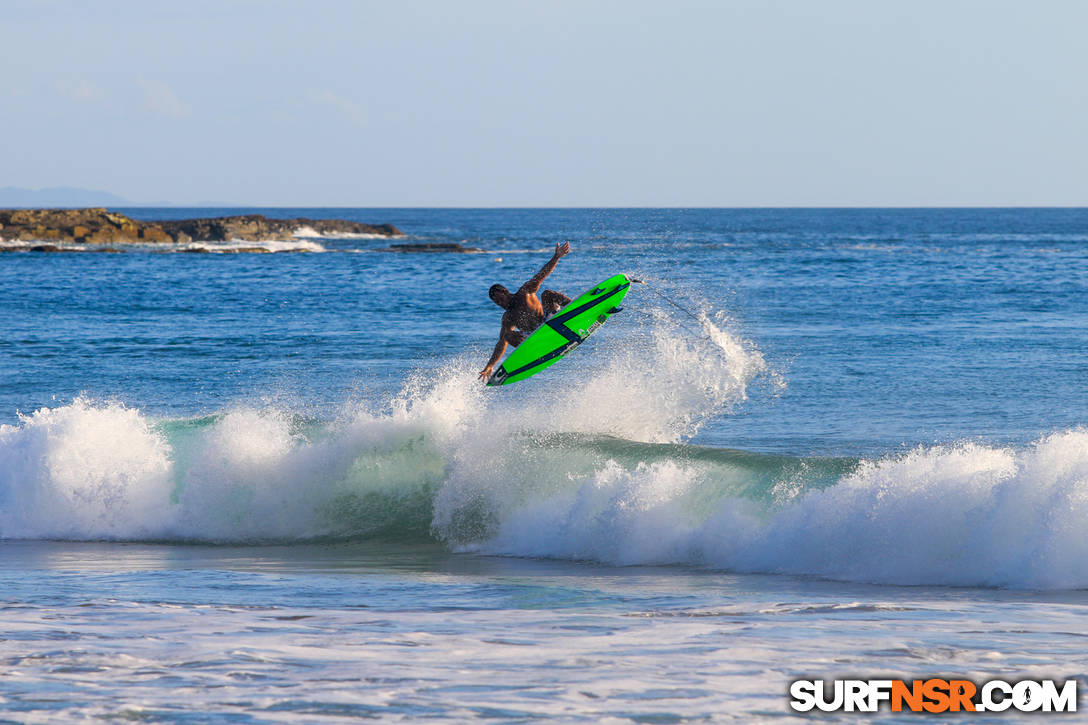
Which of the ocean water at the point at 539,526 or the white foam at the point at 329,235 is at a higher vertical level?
the white foam at the point at 329,235

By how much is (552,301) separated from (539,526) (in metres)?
3.78

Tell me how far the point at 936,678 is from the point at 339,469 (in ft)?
28.9

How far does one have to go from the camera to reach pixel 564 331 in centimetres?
1435

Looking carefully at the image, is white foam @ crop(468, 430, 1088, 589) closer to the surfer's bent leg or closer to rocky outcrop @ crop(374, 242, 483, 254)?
the surfer's bent leg

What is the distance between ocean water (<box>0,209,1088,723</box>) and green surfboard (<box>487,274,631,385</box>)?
547mm

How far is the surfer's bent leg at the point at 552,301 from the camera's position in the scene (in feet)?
47.9

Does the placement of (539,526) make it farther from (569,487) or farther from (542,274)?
(542,274)

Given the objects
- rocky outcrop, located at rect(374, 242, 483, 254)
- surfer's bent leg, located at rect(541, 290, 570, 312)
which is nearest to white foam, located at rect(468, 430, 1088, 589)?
surfer's bent leg, located at rect(541, 290, 570, 312)

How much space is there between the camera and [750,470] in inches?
491

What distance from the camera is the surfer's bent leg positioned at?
1460cm

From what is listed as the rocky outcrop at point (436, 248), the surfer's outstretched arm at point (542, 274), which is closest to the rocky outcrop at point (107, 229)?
the rocky outcrop at point (436, 248)

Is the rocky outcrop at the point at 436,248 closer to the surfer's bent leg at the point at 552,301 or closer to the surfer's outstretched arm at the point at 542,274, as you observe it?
the surfer's bent leg at the point at 552,301

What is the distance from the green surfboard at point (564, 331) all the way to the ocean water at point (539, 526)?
0.55 metres

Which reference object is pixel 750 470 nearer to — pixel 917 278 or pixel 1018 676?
pixel 1018 676
